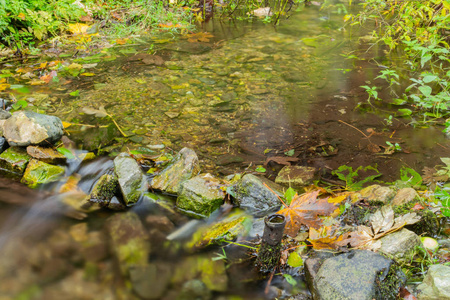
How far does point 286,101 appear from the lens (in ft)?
14.8

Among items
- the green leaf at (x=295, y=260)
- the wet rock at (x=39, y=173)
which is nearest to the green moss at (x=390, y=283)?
the green leaf at (x=295, y=260)

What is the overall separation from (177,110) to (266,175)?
165 cm

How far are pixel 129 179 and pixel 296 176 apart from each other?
1.54 metres

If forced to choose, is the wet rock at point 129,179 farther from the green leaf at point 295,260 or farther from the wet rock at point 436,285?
the wet rock at point 436,285

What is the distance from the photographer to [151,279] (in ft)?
7.65

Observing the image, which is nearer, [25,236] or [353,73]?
[25,236]

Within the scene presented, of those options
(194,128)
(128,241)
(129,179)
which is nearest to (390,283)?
(128,241)

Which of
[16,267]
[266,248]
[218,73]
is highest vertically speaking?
[218,73]

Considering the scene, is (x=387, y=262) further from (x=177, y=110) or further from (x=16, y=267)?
(x=177, y=110)

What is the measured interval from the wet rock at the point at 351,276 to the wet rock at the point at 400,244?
170 mm

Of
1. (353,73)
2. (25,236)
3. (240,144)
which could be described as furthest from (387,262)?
(353,73)

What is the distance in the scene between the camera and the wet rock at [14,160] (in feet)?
10.6

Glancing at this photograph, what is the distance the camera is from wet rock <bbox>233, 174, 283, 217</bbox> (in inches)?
111

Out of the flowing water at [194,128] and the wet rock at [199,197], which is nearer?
the flowing water at [194,128]
